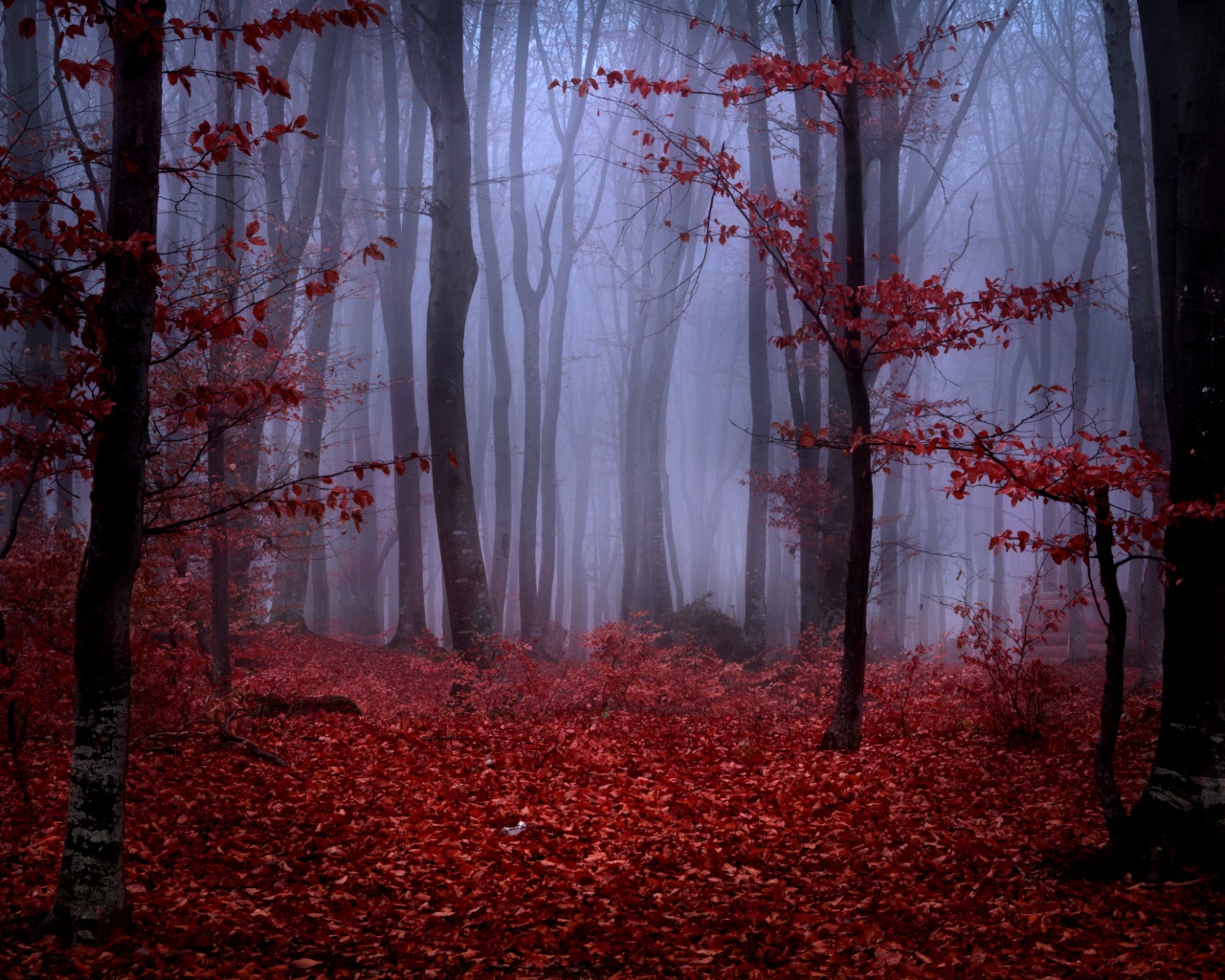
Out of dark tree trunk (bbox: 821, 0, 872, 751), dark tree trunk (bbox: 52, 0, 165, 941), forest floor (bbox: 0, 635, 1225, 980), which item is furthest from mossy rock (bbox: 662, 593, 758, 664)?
dark tree trunk (bbox: 52, 0, 165, 941)

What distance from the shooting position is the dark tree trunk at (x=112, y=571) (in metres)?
3.81

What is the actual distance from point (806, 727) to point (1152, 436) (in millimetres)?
7289

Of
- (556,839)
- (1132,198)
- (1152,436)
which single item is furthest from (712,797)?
(1132,198)

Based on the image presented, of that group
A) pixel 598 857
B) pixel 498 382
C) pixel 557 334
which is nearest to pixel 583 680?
pixel 598 857

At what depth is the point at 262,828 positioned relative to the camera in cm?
545

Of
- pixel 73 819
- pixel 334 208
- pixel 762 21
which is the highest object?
pixel 762 21

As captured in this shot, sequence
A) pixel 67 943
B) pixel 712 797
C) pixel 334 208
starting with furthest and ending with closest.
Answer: pixel 334 208 → pixel 712 797 → pixel 67 943

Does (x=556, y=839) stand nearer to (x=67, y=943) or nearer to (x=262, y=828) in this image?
(x=262, y=828)

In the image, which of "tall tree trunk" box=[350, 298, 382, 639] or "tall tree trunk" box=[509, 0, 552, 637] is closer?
"tall tree trunk" box=[509, 0, 552, 637]

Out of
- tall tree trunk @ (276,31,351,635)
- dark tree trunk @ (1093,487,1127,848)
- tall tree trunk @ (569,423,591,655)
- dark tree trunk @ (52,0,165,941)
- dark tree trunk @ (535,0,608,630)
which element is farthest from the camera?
tall tree trunk @ (569,423,591,655)

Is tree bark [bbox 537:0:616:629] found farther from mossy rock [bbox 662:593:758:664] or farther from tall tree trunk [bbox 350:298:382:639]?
tall tree trunk [bbox 350:298:382:639]

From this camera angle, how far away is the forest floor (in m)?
3.99

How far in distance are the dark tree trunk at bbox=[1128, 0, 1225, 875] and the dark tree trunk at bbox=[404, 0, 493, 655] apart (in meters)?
7.99

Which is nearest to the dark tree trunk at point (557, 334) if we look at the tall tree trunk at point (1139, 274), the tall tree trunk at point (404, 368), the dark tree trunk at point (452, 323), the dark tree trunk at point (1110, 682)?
the tall tree trunk at point (404, 368)
